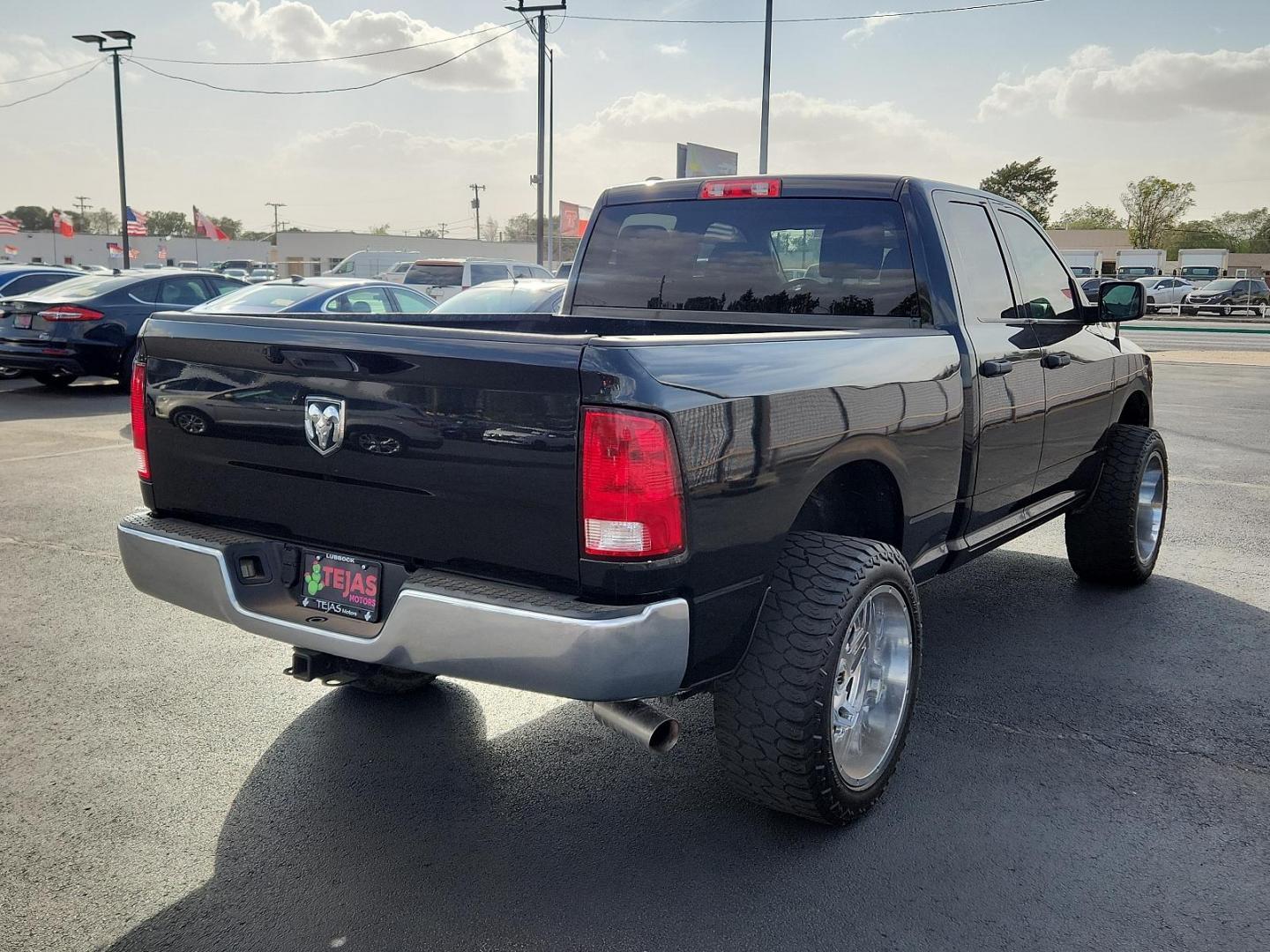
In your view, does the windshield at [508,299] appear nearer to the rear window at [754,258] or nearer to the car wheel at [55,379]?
the car wheel at [55,379]

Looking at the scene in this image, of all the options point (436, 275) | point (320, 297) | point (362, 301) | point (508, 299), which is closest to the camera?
point (508, 299)

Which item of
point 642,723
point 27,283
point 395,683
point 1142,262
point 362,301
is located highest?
point 1142,262

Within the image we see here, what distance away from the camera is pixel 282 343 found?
2.97 metres

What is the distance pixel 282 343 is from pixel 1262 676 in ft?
13.2

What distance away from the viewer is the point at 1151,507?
600cm

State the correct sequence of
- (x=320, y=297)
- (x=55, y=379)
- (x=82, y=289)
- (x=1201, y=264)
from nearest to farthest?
(x=320, y=297) < (x=82, y=289) < (x=55, y=379) < (x=1201, y=264)

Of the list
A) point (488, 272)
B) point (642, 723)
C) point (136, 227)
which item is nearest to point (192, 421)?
point (642, 723)

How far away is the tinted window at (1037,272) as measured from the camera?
15.7 ft

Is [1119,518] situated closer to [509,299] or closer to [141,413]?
[141,413]

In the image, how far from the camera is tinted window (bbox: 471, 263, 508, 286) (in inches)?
874

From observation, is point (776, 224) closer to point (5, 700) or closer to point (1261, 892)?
point (1261, 892)

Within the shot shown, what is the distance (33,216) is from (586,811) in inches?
5537

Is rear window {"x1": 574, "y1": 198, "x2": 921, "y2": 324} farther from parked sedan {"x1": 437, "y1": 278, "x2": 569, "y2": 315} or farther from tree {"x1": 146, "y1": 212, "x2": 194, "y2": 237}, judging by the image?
tree {"x1": 146, "y1": 212, "x2": 194, "y2": 237}

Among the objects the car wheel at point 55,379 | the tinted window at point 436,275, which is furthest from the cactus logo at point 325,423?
the tinted window at point 436,275
